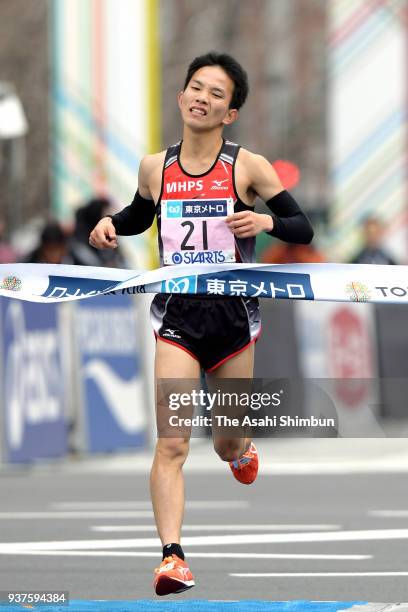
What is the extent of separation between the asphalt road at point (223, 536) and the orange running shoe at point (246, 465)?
46cm

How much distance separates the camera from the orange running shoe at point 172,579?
23.1 ft

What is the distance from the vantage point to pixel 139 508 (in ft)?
38.3

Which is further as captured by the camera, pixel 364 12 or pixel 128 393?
pixel 364 12

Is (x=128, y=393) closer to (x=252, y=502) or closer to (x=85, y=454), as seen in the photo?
(x=85, y=454)

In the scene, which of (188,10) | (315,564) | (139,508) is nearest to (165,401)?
(315,564)

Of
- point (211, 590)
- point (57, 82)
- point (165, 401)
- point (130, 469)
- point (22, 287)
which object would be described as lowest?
point (211, 590)

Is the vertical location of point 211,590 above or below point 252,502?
below

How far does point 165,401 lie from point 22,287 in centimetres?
74

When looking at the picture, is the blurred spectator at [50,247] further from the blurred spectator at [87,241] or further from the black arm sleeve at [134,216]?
the black arm sleeve at [134,216]

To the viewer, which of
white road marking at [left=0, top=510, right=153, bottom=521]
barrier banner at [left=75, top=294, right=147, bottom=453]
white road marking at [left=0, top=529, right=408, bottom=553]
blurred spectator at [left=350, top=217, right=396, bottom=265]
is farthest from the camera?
blurred spectator at [left=350, top=217, right=396, bottom=265]

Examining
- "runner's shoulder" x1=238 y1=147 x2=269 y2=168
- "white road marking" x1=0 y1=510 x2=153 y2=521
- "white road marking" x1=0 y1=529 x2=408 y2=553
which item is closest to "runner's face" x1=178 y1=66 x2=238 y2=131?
"runner's shoulder" x1=238 y1=147 x2=269 y2=168

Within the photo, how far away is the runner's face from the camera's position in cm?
750

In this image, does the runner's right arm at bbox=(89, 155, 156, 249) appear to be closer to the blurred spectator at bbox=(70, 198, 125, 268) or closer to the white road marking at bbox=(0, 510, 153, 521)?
the white road marking at bbox=(0, 510, 153, 521)

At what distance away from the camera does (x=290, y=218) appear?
24.9 feet
